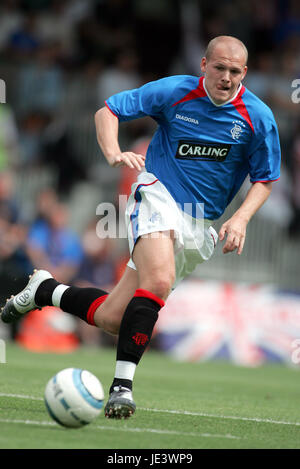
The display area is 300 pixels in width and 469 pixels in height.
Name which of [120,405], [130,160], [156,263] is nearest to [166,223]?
[156,263]

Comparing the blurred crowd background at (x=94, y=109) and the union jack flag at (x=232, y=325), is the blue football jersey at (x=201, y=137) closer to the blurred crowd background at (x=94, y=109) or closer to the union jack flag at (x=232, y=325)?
the blurred crowd background at (x=94, y=109)

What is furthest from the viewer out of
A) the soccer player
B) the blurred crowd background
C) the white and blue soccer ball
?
the blurred crowd background

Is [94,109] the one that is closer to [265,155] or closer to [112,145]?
[265,155]

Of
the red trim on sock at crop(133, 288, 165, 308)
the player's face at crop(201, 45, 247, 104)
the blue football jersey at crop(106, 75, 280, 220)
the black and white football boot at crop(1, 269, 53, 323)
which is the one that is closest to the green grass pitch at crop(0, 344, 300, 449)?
the black and white football boot at crop(1, 269, 53, 323)

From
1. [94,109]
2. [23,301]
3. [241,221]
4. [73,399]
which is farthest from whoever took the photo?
[94,109]

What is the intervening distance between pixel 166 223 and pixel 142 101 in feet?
2.96

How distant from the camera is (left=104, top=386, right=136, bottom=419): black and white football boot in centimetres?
536

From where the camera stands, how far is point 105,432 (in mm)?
4793

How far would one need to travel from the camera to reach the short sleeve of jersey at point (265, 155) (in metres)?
6.19

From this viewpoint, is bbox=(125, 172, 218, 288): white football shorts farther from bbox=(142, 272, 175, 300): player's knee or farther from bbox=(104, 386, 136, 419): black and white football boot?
bbox=(104, 386, 136, 419): black and white football boot

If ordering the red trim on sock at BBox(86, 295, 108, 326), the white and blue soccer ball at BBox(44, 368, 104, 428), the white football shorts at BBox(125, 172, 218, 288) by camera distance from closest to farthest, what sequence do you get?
1. the white and blue soccer ball at BBox(44, 368, 104, 428)
2. the white football shorts at BBox(125, 172, 218, 288)
3. the red trim on sock at BBox(86, 295, 108, 326)

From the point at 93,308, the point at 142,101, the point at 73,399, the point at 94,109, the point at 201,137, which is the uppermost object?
the point at 94,109

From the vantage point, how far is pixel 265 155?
6.21 meters

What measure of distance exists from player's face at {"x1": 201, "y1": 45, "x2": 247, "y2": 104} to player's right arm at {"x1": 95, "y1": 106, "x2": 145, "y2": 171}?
70 cm
